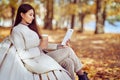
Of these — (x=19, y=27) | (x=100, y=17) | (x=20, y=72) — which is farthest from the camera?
(x=100, y=17)

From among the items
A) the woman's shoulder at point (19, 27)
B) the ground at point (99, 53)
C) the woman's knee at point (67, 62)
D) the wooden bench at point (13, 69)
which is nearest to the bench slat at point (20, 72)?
the wooden bench at point (13, 69)

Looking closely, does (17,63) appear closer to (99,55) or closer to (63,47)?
(63,47)

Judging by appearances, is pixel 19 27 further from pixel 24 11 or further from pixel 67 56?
pixel 67 56

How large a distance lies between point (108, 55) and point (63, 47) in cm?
216

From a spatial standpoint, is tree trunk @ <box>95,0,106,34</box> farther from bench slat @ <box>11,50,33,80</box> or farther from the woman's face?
bench slat @ <box>11,50,33,80</box>

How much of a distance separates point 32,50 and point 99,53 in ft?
8.51

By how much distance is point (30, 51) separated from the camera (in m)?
3.64

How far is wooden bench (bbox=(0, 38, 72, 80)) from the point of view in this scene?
3.52m

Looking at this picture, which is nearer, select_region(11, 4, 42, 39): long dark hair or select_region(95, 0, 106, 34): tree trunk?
select_region(11, 4, 42, 39): long dark hair

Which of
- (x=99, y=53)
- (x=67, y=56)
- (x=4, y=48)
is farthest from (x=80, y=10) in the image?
(x=4, y=48)

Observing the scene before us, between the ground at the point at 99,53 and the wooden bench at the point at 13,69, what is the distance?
4.20 ft

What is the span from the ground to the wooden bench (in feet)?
4.20

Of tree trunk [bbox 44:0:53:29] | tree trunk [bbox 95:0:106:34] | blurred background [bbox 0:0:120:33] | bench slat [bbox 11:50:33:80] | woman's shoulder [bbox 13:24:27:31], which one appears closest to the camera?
bench slat [bbox 11:50:33:80]

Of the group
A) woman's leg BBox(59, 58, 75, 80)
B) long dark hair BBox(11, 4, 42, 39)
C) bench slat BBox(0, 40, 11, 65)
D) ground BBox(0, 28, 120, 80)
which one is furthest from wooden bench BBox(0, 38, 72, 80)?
ground BBox(0, 28, 120, 80)
